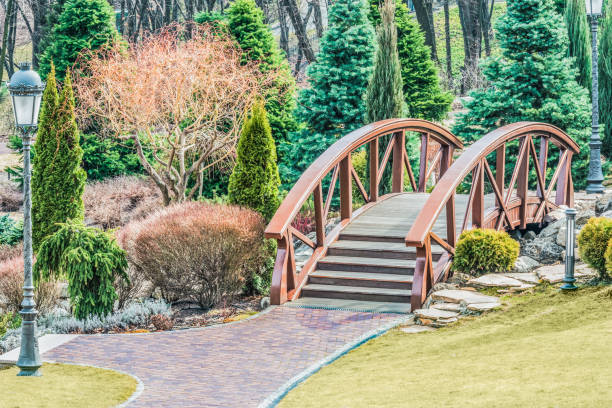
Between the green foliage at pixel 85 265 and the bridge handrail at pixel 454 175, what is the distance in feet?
13.8

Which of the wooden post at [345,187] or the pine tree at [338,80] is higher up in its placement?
the pine tree at [338,80]

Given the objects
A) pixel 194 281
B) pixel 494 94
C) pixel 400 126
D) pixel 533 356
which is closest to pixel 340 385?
pixel 533 356

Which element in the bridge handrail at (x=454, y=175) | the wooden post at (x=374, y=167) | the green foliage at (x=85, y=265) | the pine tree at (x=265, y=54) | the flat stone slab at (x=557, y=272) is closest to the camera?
the bridge handrail at (x=454, y=175)

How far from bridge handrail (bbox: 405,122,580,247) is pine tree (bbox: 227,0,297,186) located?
311 inches

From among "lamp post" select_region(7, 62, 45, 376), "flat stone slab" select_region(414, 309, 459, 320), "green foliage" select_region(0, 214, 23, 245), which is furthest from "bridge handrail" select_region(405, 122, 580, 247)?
"green foliage" select_region(0, 214, 23, 245)

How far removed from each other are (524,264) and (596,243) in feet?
6.53

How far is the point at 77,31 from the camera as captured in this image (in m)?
24.2

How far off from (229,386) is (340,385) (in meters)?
1.20

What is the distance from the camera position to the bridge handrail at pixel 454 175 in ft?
37.2

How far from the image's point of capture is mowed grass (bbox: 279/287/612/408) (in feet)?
23.1

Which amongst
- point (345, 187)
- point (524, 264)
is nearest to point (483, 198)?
point (524, 264)

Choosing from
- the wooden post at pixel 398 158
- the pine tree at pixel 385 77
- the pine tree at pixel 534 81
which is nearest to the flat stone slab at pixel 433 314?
the wooden post at pixel 398 158

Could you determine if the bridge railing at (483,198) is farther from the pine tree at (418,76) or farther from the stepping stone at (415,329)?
the pine tree at (418,76)

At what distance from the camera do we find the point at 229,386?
28.9 ft
